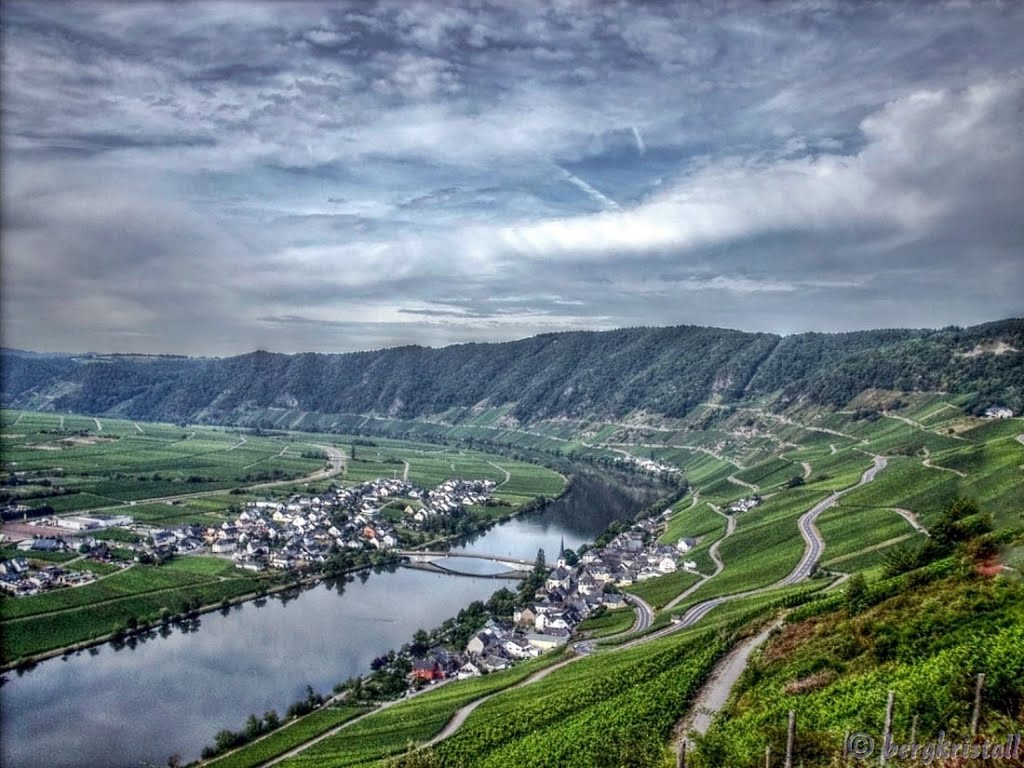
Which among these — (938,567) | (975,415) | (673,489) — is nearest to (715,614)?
(938,567)

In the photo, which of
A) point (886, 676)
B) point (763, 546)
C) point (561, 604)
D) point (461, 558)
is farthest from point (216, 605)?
point (886, 676)

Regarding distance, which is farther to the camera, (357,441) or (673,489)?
(357,441)

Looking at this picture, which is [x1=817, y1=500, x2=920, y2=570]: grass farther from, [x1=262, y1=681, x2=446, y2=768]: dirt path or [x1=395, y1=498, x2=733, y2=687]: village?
[x1=262, y1=681, x2=446, y2=768]: dirt path

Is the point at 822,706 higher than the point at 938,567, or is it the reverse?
the point at 938,567

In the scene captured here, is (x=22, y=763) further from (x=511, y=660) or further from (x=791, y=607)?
(x=791, y=607)

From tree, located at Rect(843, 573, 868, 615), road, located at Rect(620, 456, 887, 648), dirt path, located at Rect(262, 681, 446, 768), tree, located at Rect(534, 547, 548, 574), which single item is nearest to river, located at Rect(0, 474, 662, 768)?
tree, located at Rect(534, 547, 548, 574)

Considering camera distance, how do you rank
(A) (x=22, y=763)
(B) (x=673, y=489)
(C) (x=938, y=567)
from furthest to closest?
(B) (x=673, y=489) → (A) (x=22, y=763) → (C) (x=938, y=567)

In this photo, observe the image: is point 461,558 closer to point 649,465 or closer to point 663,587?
point 663,587
